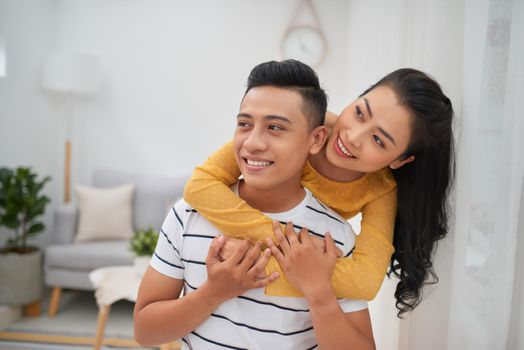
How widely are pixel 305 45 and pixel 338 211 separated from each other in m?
3.20

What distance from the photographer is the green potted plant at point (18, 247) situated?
300 centimetres

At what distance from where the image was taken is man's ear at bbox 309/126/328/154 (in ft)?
3.45

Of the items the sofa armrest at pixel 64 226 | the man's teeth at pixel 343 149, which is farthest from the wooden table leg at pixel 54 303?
the man's teeth at pixel 343 149

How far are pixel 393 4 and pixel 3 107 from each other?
3130 millimetres

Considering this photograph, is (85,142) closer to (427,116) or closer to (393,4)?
Result: (393,4)

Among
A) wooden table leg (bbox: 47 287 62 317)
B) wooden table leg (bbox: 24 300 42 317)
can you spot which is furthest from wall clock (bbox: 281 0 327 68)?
wooden table leg (bbox: 24 300 42 317)

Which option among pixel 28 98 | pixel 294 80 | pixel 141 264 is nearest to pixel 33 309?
pixel 141 264

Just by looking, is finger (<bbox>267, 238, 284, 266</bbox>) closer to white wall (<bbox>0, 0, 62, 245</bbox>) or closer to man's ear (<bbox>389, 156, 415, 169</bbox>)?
man's ear (<bbox>389, 156, 415, 169</bbox>)

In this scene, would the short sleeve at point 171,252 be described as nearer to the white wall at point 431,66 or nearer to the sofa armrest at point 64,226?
the white wall at point 431,66

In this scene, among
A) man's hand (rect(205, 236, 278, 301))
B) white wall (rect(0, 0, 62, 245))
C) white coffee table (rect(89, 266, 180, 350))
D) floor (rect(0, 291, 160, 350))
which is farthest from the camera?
white wall (rect(0, 0, 62, 245))

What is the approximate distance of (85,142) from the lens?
4.21m

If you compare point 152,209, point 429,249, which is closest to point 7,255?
point 152,209

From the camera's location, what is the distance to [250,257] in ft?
3.12

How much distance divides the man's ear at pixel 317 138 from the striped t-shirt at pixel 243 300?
0.12 m
